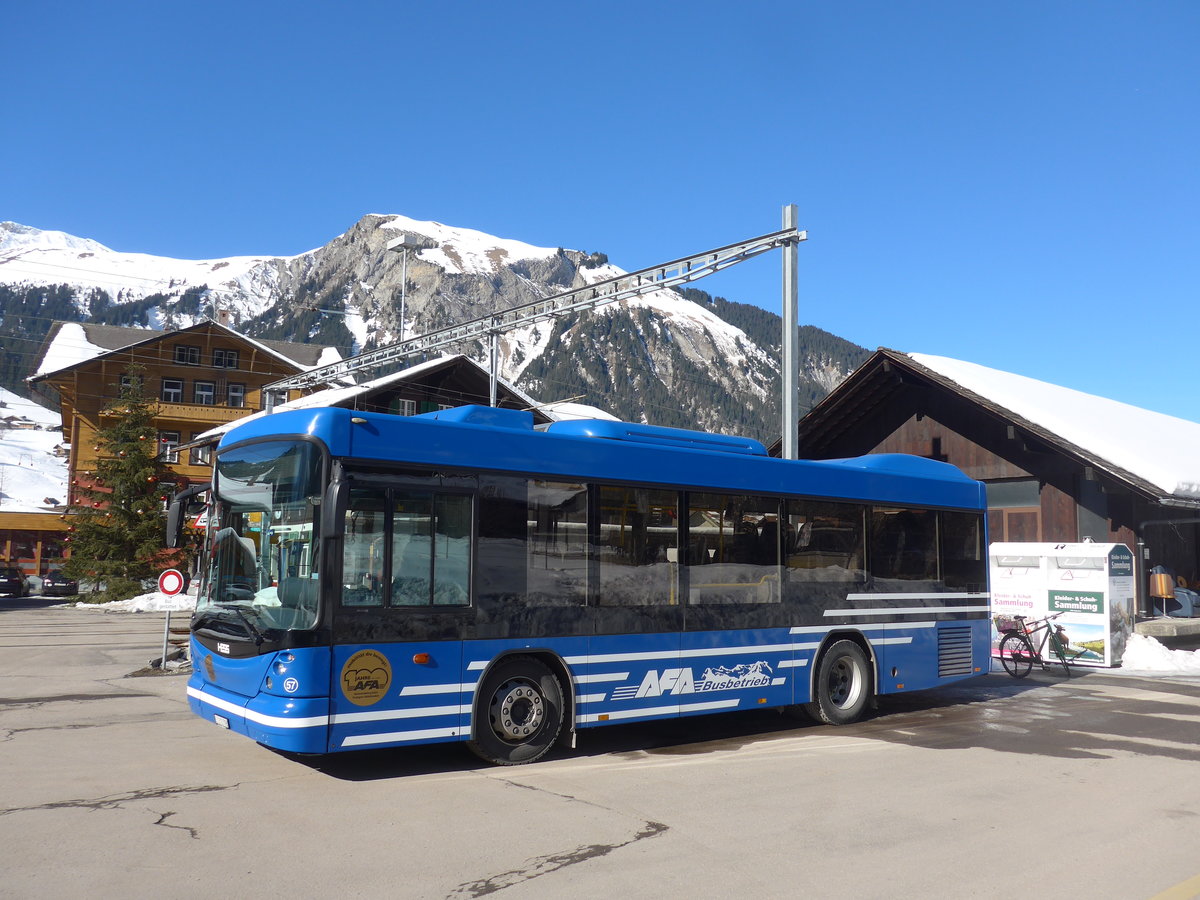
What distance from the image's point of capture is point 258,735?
24.1 ft

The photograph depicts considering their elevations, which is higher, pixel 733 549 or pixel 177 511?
pixel 177 511

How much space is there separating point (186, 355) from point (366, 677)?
5371cm

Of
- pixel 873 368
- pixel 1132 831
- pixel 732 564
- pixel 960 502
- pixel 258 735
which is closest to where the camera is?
pixel 1132 831

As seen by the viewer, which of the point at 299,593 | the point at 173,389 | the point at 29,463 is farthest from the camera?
the point at 29,463

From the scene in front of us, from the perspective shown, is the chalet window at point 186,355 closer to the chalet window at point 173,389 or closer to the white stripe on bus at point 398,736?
the chalet window at point 173,389

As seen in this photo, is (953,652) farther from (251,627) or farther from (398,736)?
(251,627)

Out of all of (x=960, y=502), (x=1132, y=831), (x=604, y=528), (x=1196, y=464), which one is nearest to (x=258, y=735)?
(x=604, y=528)

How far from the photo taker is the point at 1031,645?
16250mm

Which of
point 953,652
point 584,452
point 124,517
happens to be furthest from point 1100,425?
point 124,517

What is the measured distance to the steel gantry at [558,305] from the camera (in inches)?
701

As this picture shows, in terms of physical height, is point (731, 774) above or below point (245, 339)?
below

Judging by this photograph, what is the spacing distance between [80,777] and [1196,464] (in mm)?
23694

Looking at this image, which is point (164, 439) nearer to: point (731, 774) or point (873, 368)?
point (873, 368)

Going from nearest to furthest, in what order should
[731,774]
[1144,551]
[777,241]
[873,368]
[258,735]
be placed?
[258,735], [731,774], [777,241], [1144,551], [873,368]
